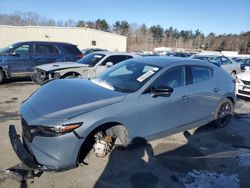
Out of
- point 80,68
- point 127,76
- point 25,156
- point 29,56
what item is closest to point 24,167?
point 25,156

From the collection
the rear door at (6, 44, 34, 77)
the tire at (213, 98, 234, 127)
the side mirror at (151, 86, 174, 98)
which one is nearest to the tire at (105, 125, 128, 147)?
the side mirror at (151, 86, 174, 98)

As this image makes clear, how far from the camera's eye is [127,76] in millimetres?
4703

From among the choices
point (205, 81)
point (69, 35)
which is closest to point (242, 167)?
point (205, 81)

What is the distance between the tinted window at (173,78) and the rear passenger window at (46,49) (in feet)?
25.8

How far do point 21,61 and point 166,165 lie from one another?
8700 mm

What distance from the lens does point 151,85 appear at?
425cm

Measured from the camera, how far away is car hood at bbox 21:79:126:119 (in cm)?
341

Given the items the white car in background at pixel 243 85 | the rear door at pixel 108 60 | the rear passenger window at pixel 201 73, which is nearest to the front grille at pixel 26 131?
the rear passenger window at pixel 201 73

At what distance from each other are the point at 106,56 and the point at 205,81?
4744mm

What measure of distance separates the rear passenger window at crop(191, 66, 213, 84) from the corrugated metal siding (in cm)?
3458

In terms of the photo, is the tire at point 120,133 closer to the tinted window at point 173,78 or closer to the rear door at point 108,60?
the tinted window at point 173,78

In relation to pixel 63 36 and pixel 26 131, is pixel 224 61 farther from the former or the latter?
pixel 63 36

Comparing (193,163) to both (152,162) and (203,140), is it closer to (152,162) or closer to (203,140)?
(152,162)

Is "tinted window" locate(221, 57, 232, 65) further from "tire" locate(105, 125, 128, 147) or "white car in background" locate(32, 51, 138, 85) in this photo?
"tire" locate(105, 125, 128, 147)
